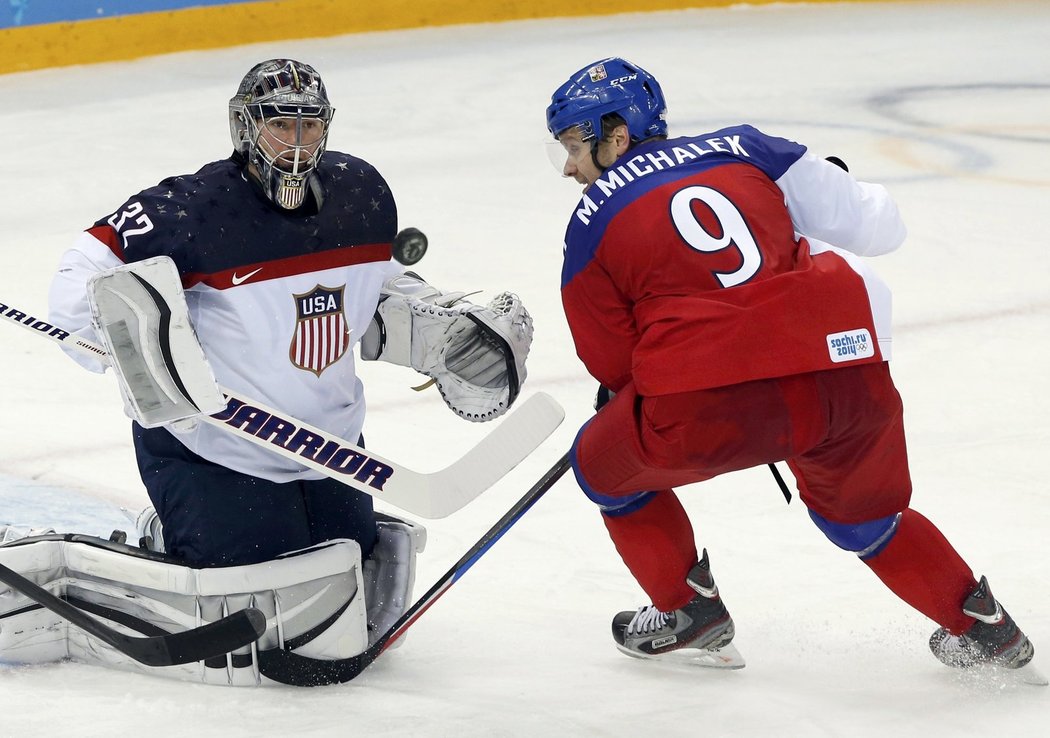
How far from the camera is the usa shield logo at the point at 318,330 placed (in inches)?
89.0

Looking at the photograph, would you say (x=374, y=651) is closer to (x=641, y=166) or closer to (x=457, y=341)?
(x=457, y=341)

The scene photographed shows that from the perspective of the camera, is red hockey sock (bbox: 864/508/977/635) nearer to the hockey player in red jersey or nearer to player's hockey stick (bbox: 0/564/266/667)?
the hockey player in red jersey

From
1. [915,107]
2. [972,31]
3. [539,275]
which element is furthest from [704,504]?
[972,31]

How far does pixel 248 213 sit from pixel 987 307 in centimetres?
252

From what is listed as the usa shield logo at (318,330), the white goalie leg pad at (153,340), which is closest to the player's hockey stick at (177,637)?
the white goalie leg pad at (153,340)

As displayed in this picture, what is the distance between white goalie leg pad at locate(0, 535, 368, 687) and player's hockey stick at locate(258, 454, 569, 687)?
0.04 feet

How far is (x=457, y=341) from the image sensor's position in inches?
96.8

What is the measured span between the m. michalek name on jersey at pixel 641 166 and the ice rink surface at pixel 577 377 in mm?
701

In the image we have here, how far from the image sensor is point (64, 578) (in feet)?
7.66

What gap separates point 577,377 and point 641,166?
1627 millimetres

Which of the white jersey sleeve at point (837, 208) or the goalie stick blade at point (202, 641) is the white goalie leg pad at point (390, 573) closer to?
the goalie stick blade at point (202, 641)

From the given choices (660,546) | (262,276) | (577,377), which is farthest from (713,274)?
(577,377)

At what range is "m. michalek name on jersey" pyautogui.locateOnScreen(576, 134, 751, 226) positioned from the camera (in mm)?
2119

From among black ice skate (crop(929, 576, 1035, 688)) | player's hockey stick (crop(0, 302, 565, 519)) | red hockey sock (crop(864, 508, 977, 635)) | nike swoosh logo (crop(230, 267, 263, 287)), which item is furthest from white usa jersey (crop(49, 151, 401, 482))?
black ice skate (crop(929, 576, 1035, 688))
